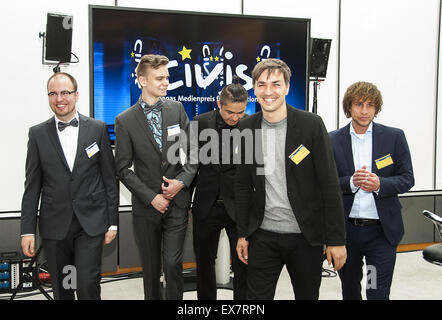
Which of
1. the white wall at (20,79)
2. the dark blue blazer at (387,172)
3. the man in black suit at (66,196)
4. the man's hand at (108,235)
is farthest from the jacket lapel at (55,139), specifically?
the dark blue blazer at (387,172)

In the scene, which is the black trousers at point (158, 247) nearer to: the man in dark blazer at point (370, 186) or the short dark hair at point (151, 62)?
the short dark hair at point (151, 62)

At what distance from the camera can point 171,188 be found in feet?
9.29

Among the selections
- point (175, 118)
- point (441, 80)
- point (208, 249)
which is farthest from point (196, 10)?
point (441, 80)

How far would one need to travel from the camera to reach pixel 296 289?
2350 mm

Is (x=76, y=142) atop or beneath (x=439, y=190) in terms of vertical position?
atop

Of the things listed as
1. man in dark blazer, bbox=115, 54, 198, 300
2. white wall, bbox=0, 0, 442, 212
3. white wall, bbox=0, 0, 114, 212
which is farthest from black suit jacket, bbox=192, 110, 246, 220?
white wall, bbox=0, 0, 114, 212

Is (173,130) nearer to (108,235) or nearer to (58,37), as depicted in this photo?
(108,235)

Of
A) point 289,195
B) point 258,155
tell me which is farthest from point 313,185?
point 258,155

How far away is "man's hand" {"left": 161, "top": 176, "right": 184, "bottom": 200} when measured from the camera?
283cm

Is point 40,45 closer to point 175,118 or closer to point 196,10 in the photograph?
point 196,10

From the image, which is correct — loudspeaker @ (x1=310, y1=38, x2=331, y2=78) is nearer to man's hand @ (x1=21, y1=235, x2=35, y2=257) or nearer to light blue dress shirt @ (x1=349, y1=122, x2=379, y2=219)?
light blue dress shirt @ (x1=349, y1=122, x2=379, y2=219)

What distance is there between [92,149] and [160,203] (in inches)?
21.1

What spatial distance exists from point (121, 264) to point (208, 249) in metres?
1.75

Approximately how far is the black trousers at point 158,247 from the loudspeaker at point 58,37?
1.81m
